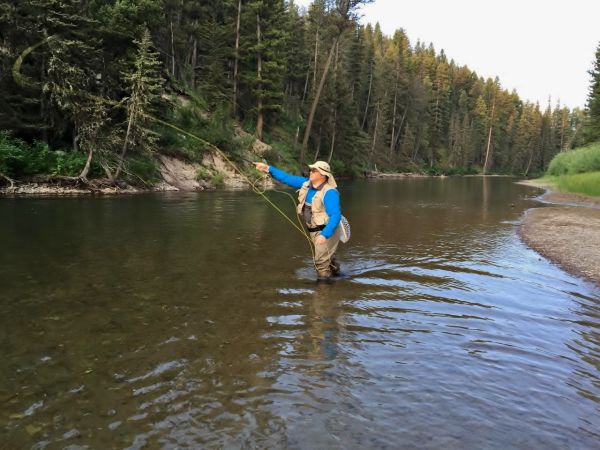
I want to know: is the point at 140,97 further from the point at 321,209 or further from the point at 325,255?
the point at 325,255

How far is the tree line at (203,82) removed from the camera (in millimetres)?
24312

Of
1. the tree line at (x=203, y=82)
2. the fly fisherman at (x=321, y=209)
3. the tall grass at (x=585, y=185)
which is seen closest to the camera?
the fly fisherman at (x=321, y=209)

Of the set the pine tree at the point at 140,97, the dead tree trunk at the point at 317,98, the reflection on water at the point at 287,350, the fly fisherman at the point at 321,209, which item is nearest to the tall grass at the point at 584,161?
the dead tree trunk at the point at 317,98

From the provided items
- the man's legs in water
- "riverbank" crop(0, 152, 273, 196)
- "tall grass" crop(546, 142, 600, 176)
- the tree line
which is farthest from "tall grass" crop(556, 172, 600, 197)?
the man's legs in water

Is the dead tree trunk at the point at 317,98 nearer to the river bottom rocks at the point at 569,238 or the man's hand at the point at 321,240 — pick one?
the river bottom rocks at the point at 569,238

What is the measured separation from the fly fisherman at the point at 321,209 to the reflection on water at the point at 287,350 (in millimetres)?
536

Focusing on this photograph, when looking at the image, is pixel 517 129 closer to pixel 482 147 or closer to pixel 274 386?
pixel 482 147

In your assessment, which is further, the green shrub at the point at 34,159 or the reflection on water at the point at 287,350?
the green shrub at the point at 34,159

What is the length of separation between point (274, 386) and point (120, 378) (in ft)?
4.86

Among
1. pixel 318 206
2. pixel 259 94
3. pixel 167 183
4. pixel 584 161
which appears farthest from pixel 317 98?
pixel 318 206

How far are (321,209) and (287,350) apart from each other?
365cm

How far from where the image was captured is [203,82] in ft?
142

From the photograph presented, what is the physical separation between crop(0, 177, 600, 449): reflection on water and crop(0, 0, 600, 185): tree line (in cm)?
1674

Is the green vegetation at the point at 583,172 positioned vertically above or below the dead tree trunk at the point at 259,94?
below
